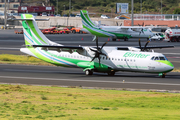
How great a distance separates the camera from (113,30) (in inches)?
3639

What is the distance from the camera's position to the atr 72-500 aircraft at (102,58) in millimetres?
35344

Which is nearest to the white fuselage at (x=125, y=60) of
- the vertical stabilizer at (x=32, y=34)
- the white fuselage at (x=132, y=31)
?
the vertical stabilizer at (x=32, y=34)

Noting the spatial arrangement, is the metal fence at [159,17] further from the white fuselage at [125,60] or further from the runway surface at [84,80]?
the white fuselage at [125,60]

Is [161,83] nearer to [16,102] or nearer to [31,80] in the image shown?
[31,80]

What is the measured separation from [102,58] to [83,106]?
19423mm

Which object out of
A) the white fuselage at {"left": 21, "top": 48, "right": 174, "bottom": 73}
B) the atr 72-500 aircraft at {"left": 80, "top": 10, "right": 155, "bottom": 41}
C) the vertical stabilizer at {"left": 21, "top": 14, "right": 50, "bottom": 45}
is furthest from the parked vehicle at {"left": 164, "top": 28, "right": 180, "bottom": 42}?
the white fuselage at {"left": 21, "top": 48, "right": 174, "bottom": 73}

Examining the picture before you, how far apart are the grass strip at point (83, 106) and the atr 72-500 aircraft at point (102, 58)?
10.9 meters

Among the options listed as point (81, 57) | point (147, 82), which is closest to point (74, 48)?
point (81, 57)

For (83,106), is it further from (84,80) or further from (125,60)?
(125,60)

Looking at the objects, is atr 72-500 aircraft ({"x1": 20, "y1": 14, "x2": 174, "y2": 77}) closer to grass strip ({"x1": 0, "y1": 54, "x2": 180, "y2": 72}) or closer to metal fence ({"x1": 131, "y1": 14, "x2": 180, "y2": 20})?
grass strip ({"x1": 0, "y1": 54, "x2": 180, "y2": 72})

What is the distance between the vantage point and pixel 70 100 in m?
22.0

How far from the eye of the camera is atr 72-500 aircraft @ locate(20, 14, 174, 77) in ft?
116

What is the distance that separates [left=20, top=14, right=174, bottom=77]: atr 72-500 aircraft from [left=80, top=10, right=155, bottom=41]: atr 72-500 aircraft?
48302mm

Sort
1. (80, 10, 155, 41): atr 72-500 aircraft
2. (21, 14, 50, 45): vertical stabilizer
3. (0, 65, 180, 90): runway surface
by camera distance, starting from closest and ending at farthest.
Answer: (0, 65, 180, 90): runway surface < (21, 14, 50, 45): vertical stabilizer < (80, 10, 155, 41): atr 72-500 aircraft
